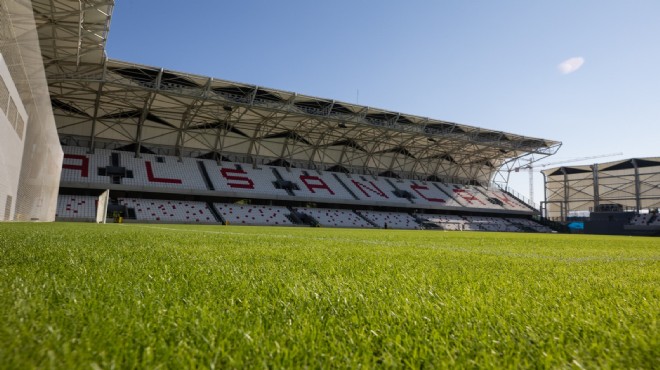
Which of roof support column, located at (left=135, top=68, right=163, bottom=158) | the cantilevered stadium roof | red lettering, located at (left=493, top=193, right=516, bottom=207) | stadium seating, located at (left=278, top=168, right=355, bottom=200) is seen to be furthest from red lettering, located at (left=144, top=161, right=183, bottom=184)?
red lettering, located at (left=493, top=193, right=516, bottom=207)

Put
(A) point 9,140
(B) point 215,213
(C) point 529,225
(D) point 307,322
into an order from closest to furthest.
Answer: (D) point 307,322
(A) point 9,140
(B) point 215,213
(C) point 529,225

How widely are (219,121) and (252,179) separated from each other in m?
6.66

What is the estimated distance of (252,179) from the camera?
38844 millimetres

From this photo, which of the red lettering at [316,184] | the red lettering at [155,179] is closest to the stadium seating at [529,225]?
the red lettering at [316,184]

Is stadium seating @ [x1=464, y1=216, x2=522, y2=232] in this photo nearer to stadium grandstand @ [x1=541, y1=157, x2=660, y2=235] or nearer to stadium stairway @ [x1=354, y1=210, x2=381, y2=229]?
stadium grandstand @ [x1=541, y1=157, x2=660, y2=235]

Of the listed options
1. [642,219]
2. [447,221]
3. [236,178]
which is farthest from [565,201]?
[236,178]

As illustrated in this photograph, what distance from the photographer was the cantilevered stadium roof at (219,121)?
68.7ft

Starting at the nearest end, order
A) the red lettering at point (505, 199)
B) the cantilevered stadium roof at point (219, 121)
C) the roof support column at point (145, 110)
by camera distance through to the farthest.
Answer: the cantilevered stadium roof at point (219, 121) → the roof support column at point (145, 110) → the red lettering at point (505, 199)

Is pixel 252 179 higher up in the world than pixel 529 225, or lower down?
higher up

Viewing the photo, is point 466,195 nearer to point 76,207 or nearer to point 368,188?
point 368,188

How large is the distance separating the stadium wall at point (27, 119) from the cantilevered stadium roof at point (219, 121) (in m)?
7.71

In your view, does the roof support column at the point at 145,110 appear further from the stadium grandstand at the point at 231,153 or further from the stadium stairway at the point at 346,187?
the stadium stairway at the point at 346,187

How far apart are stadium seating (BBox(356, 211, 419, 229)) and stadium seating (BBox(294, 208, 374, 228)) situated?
1.36 m

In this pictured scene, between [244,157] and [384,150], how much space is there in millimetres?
16947
